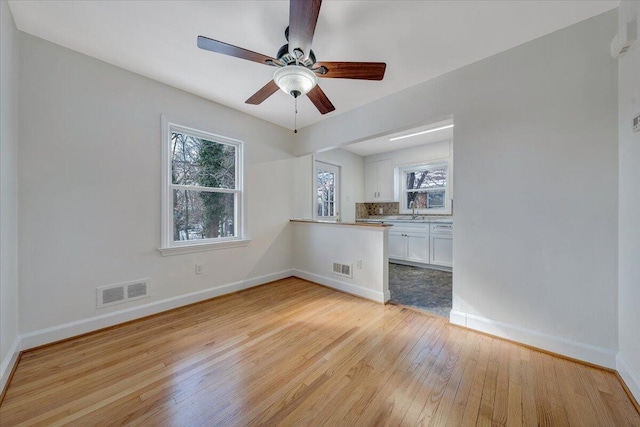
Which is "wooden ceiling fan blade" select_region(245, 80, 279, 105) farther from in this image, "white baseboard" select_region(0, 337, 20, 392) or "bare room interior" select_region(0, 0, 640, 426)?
"white baseboard" select_region(0, 337, 20, 392)

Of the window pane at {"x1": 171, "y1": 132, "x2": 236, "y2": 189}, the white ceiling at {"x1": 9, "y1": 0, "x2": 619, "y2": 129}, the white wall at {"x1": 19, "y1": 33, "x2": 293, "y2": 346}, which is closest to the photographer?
the white ceiling at {"x1": 9, "y1": 0, "x2": 619, "y2": 129}

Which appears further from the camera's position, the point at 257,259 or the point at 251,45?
the point at 257,259

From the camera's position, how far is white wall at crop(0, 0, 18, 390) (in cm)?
152

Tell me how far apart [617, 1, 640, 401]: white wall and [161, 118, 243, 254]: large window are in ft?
11.8

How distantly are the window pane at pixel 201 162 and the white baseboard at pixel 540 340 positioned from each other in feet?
10.3

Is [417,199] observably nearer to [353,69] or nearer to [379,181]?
[379,181]

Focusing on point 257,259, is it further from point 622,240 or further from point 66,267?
point 622,240

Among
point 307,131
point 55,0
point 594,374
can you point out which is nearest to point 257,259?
point 307,131

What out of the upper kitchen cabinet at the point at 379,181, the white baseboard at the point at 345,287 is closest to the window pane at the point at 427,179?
the upper kitchen cabinet at the point at 379,181

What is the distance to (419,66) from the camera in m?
2.26

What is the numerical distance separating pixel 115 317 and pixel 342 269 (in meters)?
2.54

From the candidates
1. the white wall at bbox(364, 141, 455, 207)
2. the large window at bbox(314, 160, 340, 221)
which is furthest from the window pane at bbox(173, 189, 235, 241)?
the white wall at bbox(364, 141, 455, 207)

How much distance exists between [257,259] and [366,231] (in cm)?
168

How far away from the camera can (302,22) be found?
53.6 inches
